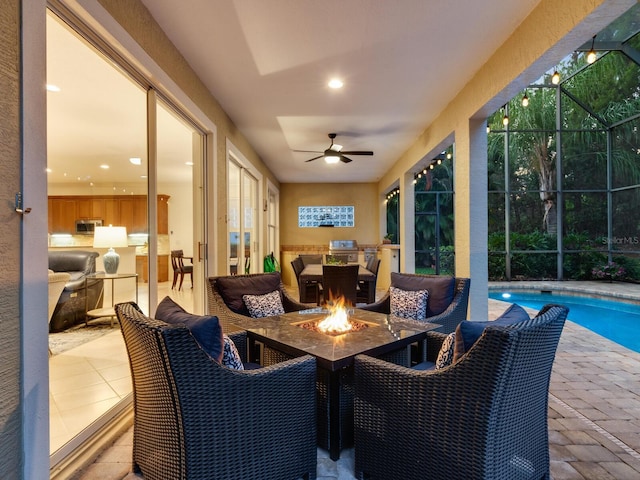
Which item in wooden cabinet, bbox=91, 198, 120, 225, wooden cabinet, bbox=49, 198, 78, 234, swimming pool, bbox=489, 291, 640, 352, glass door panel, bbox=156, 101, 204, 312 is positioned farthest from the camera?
wooden cabinet, bbox=91, 198, 120, 225

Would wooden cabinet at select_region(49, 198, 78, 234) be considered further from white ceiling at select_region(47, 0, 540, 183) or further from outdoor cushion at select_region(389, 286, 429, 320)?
outdoor cushion at select_region(389, 286, 429, 320)

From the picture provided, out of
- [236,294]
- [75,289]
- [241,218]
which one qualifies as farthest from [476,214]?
[75,289]

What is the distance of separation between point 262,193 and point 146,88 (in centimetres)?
418

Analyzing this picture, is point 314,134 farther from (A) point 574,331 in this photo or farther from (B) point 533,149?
(B) point 533,149

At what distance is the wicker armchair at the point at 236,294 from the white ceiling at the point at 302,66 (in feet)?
6.04

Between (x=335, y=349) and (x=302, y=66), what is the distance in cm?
245

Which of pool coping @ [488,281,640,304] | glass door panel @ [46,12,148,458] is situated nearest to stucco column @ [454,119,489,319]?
glass door panel @ [46,12,148,458]

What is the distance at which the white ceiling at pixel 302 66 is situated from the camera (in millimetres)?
2258

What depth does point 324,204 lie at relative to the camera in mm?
9070

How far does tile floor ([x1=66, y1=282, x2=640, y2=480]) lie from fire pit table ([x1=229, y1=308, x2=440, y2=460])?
0.14 metres

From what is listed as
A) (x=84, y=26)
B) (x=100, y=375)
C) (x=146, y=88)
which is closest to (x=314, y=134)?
(x=146, y=88)

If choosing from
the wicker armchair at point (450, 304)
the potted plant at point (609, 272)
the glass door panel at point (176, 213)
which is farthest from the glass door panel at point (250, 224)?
the potted plant at point (609, 272)

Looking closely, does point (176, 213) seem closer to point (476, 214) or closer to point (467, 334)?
point (476, 214)

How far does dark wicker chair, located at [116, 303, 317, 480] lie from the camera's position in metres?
1.19
